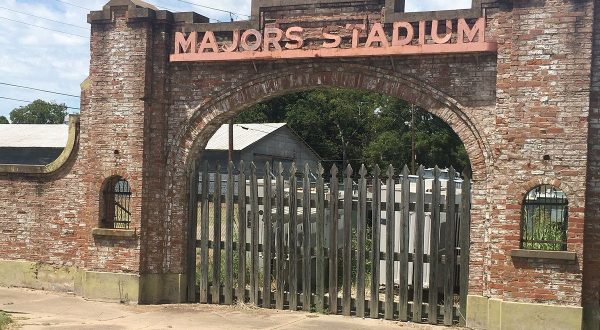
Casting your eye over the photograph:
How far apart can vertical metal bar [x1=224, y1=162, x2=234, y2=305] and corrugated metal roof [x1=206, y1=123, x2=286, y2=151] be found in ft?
62.3

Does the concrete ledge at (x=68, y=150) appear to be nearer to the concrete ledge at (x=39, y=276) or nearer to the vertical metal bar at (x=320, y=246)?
the concrete ledge at (x=39, y=276)

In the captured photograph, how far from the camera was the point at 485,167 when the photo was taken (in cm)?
865

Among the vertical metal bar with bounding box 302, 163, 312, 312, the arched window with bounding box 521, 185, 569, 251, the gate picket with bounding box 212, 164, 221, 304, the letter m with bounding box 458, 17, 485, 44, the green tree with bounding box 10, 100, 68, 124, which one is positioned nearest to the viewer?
the arched window with bounding box 521, 185, 569, 251

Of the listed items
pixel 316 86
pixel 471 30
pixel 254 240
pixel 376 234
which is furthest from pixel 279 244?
pixel 471 30

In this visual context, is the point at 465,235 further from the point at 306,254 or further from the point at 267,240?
the point at 267,240

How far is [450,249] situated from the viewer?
896 cm

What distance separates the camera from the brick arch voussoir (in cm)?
874

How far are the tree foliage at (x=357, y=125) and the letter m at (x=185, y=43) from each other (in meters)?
31.3

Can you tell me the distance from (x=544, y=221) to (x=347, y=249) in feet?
9.35

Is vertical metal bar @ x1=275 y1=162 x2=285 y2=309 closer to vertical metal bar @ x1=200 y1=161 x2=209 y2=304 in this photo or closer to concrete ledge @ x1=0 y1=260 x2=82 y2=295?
vertical metal bar @ x1=200 y1=161 x2=209 y2=304

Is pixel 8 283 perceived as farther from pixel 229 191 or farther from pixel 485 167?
pixel 485 167

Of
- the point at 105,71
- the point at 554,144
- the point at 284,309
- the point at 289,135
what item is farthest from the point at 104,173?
the point at 289,135

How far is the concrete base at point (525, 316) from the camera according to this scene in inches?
315

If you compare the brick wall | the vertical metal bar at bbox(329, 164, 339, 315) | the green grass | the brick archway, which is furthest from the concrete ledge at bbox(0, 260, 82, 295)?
the brick wall
